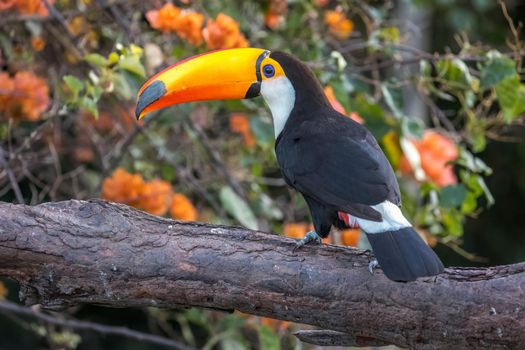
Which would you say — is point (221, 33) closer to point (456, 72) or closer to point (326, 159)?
point (326, 159)

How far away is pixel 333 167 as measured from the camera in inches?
116

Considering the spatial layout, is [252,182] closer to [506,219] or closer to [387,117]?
[387,117]

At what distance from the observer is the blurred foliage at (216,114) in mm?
3400

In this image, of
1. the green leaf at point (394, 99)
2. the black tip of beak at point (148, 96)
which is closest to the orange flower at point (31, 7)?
the black tip of beak at point (148, 96)

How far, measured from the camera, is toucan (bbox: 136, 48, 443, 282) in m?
2.64

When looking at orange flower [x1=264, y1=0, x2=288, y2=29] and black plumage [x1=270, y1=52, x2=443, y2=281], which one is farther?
orange flower [x1=264, y1=0, x2=288, y2=29]

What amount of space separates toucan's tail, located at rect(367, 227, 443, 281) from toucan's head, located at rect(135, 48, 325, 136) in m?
0.82

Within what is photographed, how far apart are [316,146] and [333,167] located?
129 mm

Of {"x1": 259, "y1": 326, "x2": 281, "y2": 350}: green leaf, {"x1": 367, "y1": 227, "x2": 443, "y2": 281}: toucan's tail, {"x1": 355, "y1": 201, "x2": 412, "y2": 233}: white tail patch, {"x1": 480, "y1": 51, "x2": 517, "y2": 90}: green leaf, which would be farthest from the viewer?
{"x1": 259, "y1": 326, "x2": 281, "y2": 350}: green leaf

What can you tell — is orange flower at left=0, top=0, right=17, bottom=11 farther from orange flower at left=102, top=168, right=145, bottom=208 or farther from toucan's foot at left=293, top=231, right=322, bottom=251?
toucan's foot at left=293, top=231, right=322, bottom=251

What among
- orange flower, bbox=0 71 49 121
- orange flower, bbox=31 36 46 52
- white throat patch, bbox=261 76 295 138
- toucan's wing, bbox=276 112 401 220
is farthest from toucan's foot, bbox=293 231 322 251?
orange flower, bbox=31 36 46 52

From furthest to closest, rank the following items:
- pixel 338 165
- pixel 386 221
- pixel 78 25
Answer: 1. pixel 78 25
2. pixel 338 165
3. pixel 386 221

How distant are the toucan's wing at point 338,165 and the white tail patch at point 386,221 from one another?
0.02 m

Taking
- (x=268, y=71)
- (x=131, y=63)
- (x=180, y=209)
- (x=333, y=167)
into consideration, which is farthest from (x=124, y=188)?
(x=333, y=167)
